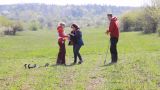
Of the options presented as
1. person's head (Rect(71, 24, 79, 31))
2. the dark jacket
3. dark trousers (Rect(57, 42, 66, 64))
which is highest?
person's head (Rect(71, 24, 79, 31))

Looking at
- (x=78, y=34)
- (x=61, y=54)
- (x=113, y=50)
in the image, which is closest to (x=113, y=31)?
(x=113, y=50)

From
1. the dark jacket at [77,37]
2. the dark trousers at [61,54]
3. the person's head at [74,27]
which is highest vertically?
the person's head at [74,27]

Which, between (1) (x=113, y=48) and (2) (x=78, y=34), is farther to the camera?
(2) (x=78, y=34)

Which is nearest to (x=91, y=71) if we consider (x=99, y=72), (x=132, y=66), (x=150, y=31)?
(x=99, y=72)

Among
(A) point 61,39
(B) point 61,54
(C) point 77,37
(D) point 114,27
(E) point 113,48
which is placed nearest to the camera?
(D) point 114,27

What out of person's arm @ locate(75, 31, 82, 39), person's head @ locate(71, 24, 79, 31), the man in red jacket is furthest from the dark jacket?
the man in red jacket

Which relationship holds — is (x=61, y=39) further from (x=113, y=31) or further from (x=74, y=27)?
(x=113, y=31)

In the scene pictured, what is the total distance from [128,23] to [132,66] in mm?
117957

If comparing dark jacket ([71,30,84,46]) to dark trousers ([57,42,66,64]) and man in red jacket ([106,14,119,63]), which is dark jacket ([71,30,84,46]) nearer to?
dark trousers ([57,42,66,64])

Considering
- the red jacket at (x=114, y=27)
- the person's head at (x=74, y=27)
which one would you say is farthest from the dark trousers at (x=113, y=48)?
the person's head at (x=74, y=27)

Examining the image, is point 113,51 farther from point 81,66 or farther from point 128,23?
point 128,23

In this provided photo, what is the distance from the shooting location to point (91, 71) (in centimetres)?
1791

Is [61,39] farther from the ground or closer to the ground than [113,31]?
closer to the ground

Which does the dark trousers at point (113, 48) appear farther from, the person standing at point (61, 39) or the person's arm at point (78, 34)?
the person standing at point (61, 39)
